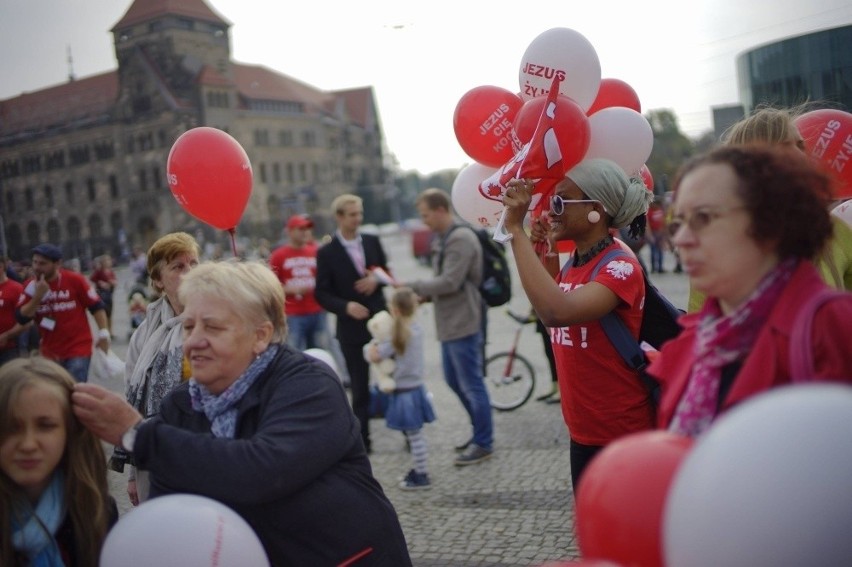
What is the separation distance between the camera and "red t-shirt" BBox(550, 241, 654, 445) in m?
2.81

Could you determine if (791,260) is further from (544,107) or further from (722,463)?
(544,107)

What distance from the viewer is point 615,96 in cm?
374

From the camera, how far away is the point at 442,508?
5.27 meters

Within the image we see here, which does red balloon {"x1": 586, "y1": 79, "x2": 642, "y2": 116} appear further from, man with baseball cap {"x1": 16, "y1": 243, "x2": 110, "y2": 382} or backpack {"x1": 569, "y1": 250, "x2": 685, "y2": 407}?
man with baseball cap {"x1": 16, "y1": 243, "x2": 110, "y2": 382}

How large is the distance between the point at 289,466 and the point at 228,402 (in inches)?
11.3

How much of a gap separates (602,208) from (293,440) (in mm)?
1505

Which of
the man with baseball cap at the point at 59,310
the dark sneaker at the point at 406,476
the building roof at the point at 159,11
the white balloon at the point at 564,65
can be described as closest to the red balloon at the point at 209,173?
the white balloon at the point at 564,65

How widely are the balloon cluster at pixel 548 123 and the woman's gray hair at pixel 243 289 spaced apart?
103 cm

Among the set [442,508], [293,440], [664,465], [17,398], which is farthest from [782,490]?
[442,508]

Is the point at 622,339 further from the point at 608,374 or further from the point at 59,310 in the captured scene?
the point at 59,310

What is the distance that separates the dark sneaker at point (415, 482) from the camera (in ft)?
18.9

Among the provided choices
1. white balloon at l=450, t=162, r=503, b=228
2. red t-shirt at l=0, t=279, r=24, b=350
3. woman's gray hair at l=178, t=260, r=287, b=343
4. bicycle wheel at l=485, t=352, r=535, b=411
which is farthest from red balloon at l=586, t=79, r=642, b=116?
red t-shirt at l=0, t=279, r=24, b=350

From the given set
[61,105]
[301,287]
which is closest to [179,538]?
[301,287]

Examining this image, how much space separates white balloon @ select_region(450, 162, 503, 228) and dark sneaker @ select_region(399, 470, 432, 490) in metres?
2.48
